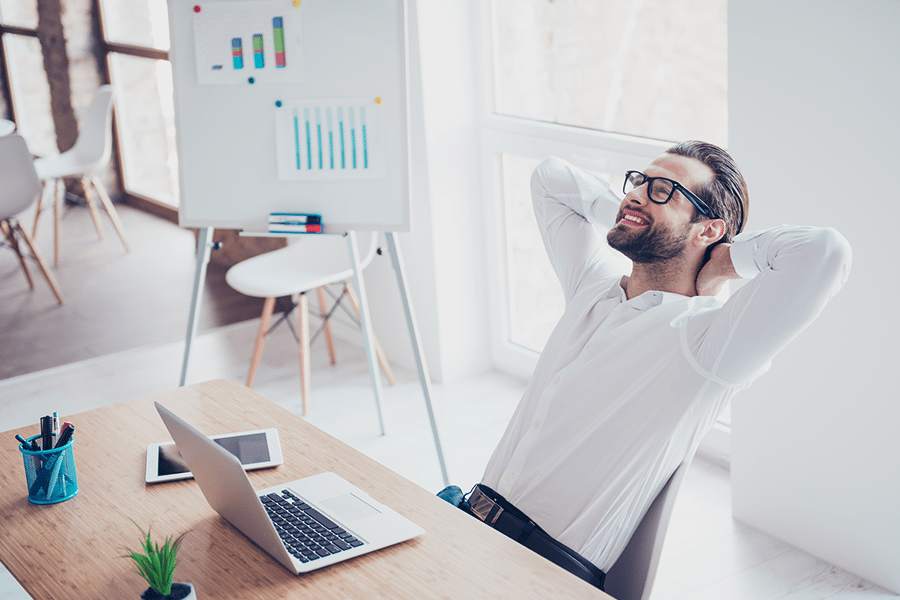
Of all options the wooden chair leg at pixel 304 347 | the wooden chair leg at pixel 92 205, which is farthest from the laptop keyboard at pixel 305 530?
the wooden chair leg at pixel 92 205

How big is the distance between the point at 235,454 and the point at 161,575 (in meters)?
0.50

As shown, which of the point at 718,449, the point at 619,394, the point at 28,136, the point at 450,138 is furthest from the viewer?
the point at 28,136

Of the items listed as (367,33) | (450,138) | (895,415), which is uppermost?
(367,33)

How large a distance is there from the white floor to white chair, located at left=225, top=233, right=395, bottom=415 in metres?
0.19

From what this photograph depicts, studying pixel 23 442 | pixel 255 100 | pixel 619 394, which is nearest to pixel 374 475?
pixel 619 394

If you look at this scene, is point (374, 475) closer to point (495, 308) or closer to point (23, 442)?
point (23, 442)

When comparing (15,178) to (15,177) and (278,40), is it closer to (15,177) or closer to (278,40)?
(15,177)

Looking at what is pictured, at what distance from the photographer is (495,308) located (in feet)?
13.3

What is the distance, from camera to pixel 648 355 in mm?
1798

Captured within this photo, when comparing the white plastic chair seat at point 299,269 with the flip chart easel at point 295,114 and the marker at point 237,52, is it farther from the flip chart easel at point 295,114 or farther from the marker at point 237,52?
the marker at point 237,52

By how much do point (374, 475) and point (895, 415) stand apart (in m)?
1.31

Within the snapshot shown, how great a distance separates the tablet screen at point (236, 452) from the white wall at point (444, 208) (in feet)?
6.47

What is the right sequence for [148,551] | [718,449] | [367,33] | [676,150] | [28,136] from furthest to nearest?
1. [28,136]
2. [718,449]
3. [367,33]
4. [676,150]
5. [148,551]

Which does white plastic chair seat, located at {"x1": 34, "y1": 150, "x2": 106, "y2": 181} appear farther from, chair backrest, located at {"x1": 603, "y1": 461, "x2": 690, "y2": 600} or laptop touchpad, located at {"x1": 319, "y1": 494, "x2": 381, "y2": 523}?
chair backrest, located at {"x1": 603, "y1": 461, "x2": 690, "y2": 600}
